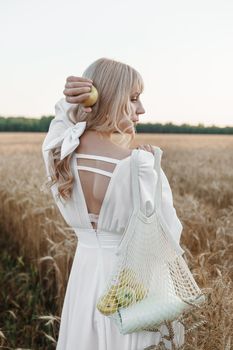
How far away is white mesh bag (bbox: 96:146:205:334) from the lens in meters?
1.70

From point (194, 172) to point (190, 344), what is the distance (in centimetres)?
734

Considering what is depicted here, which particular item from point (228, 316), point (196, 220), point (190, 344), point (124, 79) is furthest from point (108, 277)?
point (196, 220)

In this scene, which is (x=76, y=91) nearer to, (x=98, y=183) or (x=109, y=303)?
(x=98, y=183)

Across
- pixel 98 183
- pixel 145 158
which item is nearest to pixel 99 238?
pixel 98 183

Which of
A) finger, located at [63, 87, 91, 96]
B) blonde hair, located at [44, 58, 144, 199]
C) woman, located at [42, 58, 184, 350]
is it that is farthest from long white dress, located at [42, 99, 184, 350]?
finger, located at [63, 87, 91, 96]

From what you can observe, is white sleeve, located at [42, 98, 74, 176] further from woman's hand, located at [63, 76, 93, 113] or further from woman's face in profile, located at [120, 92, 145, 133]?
woman's face in profile, located at [120, 92, 145, 133]

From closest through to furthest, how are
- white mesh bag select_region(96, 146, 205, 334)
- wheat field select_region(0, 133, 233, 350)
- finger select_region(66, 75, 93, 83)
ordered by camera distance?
white mesh bag select_region(96, 146, 205, 334), finger select_region(66, 75, 93, 83), wheat field select_region(0, 133, 233, 350)

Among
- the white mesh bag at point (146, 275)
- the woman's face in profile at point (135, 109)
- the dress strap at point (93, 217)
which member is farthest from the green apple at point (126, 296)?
the woman's face in profile at point (135, 109)

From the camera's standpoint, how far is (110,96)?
179cm

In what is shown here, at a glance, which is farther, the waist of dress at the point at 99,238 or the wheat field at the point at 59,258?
the wheat field at the point at 59,258

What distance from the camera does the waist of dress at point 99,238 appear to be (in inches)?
75.1

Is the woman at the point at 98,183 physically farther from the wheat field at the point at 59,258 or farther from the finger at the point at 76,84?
the wheat field at the point at 59,258

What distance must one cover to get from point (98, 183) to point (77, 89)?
318 mm

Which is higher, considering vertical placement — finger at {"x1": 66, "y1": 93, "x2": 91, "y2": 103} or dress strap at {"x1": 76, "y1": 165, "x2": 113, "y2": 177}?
finger at {"x1": 66, "y1": 93, "x2": 91, "y2": 103}
